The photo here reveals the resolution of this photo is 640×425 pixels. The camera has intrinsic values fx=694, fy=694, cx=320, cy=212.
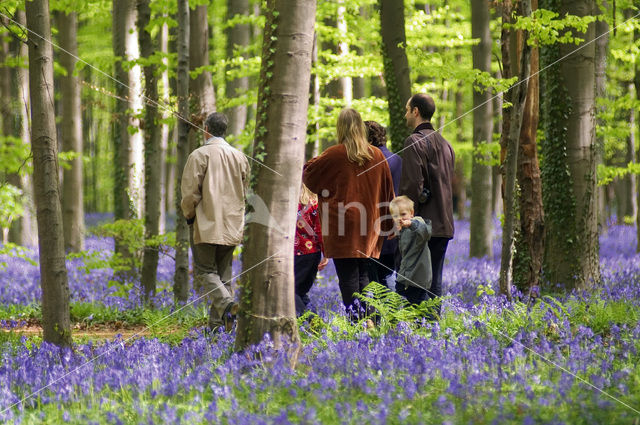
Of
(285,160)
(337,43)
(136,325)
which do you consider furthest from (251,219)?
(337,43)

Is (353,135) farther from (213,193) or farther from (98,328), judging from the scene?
(98,328)

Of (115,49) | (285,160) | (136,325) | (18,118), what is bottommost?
(136,325)

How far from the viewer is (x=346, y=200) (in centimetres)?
643

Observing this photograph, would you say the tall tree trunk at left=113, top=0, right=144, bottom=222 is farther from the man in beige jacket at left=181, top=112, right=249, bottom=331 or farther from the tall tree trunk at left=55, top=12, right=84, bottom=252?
the man in beige jacket at left=181, top=112, right=249, bottom=331

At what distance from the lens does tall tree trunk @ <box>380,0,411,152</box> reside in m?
10.6

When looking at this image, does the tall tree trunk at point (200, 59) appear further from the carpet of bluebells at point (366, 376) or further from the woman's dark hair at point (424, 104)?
the carpet of bluebells at point (366, 376)

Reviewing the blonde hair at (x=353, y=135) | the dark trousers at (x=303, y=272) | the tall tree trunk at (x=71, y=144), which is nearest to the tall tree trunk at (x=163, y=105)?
the tall tree trunk at (x=71, y=144)

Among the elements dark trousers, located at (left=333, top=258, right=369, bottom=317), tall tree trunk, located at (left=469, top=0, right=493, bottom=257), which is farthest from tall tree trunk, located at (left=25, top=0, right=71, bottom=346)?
tall tree trunk, located at (left=469, top=0, right=493, bottom=257)

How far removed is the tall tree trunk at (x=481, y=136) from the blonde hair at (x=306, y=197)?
7868 mm

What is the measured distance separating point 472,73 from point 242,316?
5.79m

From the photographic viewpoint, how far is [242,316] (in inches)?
199

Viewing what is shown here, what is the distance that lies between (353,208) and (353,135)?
68 centimetres

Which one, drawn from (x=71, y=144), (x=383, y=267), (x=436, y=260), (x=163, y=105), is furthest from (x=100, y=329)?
(x=71, y=144)

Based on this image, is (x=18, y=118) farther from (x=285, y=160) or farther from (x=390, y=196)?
(x=285, y=160)
